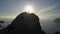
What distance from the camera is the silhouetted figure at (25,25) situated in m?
53.9

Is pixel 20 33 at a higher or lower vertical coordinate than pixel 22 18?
lower

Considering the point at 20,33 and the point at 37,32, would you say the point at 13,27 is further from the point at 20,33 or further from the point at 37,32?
the point at 37,32

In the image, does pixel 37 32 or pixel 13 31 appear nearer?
pixel 13 31

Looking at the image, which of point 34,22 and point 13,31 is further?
point 34,22

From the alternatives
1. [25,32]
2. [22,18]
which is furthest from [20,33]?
[22,18]

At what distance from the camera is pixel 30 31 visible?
55938 millimetres

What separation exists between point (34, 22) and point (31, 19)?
156cm

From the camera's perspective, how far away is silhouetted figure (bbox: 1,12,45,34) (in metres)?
53.9

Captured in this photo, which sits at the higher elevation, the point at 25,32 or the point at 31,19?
the point at 31,19

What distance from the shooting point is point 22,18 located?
185 feet

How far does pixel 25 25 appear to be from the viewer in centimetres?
5547

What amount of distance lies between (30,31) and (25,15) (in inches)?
233

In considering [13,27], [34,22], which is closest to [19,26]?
[13,27]

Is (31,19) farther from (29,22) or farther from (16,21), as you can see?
(16,21)
